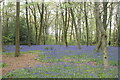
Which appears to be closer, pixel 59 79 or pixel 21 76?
pixel 59 79

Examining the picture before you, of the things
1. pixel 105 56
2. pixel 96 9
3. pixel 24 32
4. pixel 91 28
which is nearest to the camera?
pixel 105 56

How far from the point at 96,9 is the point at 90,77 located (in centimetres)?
516

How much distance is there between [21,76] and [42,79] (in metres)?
1.34

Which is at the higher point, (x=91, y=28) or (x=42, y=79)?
(x=91, y=28)

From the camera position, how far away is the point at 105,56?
983cm

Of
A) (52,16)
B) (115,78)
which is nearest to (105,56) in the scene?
(115,78)

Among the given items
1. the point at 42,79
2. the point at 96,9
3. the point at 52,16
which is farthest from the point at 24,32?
the point at 42,79

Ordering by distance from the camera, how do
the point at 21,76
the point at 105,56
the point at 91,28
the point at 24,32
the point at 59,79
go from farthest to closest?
the point at 91,28 < the point at 24,32 < the point at 105,56 < the point at 21,76 < the point at 59,79

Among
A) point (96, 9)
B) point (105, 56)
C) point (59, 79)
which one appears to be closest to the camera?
point (59, 79)

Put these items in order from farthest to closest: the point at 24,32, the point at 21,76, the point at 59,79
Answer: the point at 24,32, the point at 21,76, the point at 59,79

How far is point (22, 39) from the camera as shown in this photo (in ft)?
111

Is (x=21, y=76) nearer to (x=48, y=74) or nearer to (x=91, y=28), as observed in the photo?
(x=48, y=74)

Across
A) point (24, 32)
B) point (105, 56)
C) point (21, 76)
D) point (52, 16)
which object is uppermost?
point (52, 16)

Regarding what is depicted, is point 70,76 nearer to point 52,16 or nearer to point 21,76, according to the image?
point 21,76
